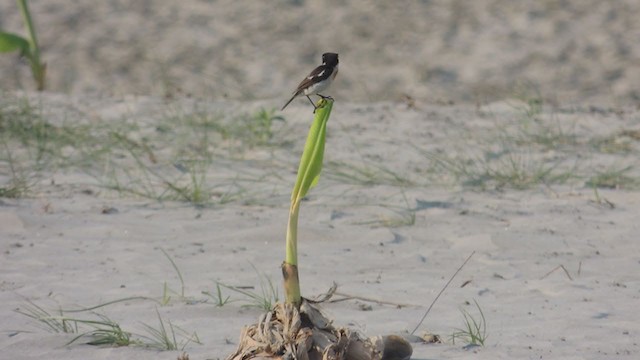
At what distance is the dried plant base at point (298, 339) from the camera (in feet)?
7.32

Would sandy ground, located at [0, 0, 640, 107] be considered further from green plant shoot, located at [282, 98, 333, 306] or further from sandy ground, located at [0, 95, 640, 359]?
green plant shoot, located at [282, 98, 333, 306]

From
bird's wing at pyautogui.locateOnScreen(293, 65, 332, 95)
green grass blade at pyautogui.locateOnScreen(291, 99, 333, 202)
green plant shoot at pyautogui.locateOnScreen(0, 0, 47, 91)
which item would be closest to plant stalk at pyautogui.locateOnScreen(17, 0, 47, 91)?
green plant shoot at pyautogui.locateOnScreen(0, 0, 47, 91)

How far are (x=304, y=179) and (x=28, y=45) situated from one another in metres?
4.22

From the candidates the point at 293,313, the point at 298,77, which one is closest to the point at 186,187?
the point at 293,313

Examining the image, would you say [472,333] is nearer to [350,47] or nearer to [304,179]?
[304,179]

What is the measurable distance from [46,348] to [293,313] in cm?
70

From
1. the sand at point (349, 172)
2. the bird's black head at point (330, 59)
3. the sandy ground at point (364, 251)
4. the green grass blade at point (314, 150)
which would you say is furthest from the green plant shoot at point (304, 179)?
the sandy ground at point (364, 251)

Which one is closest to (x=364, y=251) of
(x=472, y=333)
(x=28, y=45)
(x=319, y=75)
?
(x=472, y=333)

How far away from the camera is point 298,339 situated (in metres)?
2.23

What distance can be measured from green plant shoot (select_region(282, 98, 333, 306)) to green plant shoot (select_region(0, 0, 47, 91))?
3972 millimetres

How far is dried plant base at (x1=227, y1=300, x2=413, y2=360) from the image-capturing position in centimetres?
223

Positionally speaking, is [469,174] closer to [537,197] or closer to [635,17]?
[537,197]

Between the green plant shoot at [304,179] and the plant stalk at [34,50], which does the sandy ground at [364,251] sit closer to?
the green plant shoot at [304,179]

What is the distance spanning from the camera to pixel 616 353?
2578 mm
